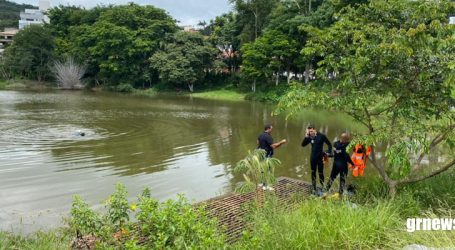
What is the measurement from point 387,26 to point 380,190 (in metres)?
2.82

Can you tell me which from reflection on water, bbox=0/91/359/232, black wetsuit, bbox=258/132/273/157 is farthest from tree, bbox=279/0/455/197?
reflection on water, bbox=0/91/359/232

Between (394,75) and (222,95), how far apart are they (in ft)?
113

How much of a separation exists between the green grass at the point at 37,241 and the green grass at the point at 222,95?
108 feet

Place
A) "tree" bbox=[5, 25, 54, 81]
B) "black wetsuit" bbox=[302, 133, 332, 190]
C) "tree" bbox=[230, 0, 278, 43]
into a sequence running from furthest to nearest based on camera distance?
1. "tree" bbox=[5, 25, 54, 81]
2. "tree" bbox=[230, 0, 278, 43]
3. "black wetsuit" bbox=[302, 133, 332, 190]

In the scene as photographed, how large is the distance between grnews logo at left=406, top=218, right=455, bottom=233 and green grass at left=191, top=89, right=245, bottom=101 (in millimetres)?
32979

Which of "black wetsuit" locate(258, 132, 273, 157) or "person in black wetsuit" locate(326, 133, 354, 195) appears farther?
"black wetsuit" locate(258, 132, 273, 157)

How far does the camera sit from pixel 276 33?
121ft

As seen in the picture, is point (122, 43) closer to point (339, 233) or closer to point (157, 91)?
point (157, 91)

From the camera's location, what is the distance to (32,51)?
4941cm

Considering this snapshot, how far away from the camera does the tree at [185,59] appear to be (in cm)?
4228

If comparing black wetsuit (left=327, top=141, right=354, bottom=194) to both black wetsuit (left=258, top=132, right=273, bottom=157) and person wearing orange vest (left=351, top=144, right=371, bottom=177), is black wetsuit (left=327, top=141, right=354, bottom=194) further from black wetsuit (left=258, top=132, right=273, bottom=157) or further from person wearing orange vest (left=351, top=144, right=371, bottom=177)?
black wetsuit (left=258, top=132, right=273, bottom=157)

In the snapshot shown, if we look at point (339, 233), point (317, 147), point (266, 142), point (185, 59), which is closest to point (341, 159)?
point (317, 147)

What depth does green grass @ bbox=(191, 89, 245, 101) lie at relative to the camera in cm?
3878

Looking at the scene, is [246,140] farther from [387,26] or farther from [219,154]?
[387,26]
